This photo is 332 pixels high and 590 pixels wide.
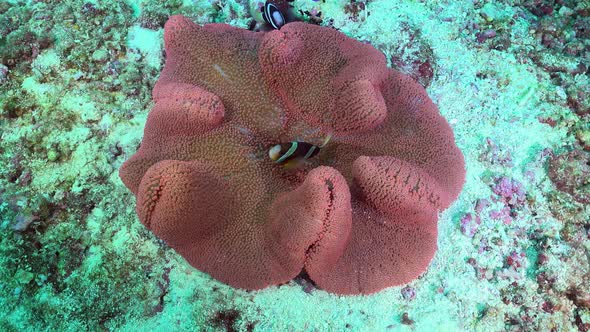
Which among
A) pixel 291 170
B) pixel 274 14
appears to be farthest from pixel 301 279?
pixel 274 14

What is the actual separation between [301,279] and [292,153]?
32.2 inches

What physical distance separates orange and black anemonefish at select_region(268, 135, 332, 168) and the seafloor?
0.77 m

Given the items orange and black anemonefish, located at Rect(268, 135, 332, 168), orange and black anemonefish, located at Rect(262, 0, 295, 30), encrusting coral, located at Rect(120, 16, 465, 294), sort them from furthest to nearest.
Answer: orange and black anemonefish, located at Rect(262, 0, 295, 30) < orange and black anemonefish, located at Rect(268, 135, 332, 168) < encrusting coral, located at Rect(120, 16, 465, 294)

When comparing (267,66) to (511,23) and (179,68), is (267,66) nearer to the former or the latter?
(179,68)

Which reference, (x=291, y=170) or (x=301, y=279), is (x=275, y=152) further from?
(x=301, y=279)

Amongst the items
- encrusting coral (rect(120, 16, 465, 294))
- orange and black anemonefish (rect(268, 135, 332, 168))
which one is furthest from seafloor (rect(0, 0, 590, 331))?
orange and black anemonefish (rect(268, 135, 332, 168))

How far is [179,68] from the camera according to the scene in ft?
9.69

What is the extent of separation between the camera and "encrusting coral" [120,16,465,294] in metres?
2.36

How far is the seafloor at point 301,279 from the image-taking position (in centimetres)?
254

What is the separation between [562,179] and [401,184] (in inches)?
54.7

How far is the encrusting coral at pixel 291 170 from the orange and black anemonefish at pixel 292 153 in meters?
0.10

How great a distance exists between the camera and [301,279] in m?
2.65

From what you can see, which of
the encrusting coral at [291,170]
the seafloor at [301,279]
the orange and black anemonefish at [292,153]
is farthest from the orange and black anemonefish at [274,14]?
the orange and black anemonefish at [292,153]

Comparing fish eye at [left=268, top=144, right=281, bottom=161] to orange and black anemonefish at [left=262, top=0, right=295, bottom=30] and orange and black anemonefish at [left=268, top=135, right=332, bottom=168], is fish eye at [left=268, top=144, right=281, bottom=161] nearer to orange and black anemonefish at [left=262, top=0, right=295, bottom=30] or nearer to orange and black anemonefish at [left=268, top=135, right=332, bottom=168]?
orange and black anemonefish at [left=268, top=135, right=332, bottom=168]
